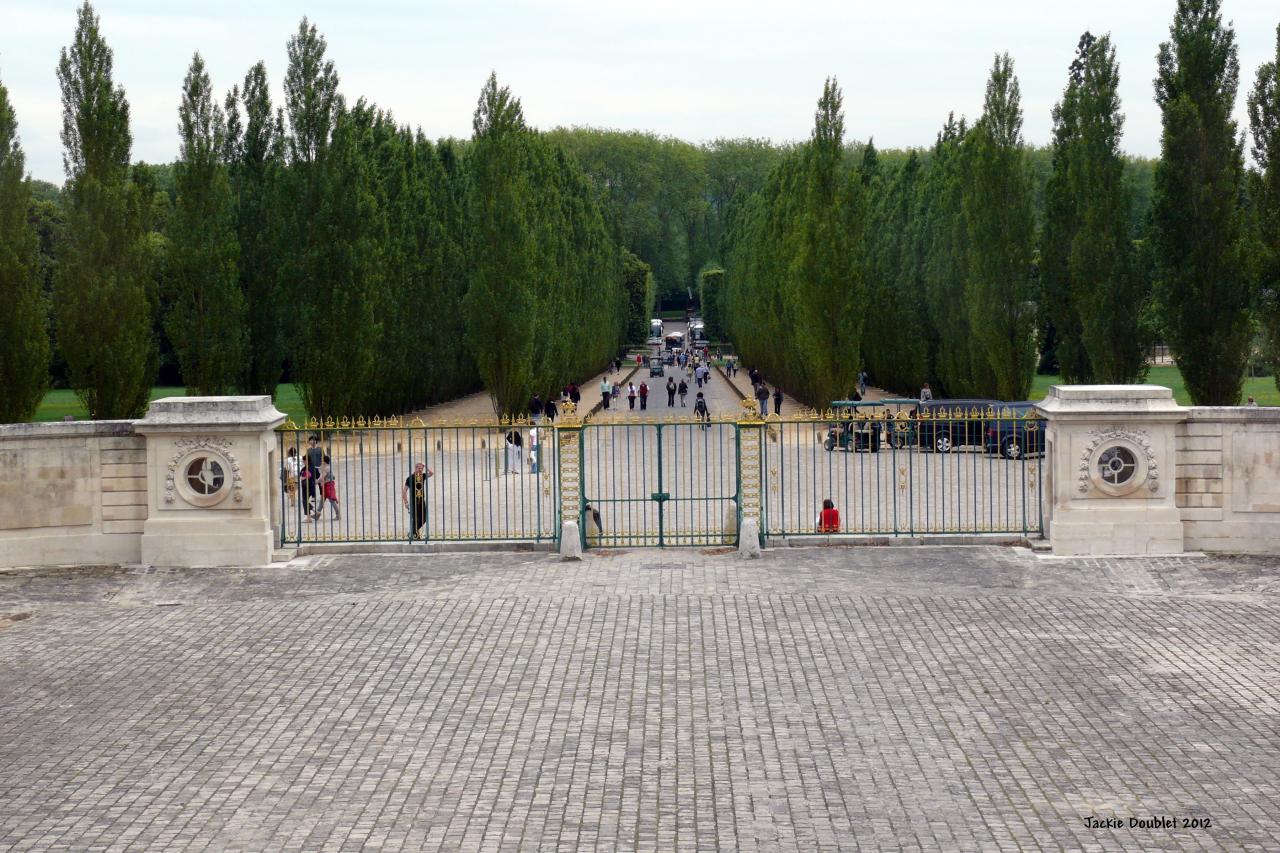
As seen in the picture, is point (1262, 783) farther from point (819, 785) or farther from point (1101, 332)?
point (1101, 332)

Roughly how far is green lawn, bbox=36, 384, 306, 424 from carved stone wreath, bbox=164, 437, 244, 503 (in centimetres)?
2900

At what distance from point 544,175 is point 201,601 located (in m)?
34.9

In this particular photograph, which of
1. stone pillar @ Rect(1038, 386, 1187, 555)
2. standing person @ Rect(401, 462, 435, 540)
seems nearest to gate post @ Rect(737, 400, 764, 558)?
stone pillar @ Rect(1038, 386, 1187, 555)

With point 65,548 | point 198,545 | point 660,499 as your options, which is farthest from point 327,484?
point 660,499

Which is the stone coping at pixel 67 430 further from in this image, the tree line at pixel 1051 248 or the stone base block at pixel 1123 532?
the tree line at pixel 1051 248

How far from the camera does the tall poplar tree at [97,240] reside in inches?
1395

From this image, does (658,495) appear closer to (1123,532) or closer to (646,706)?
(1123,532)

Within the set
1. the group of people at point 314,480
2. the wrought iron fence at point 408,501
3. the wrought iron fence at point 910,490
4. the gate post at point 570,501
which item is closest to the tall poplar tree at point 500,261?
the wrought iron fence at point 910,490

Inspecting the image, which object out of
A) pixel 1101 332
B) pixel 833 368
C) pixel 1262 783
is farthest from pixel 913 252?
pixel 1262 783

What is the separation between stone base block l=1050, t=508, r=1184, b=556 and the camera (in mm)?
18062

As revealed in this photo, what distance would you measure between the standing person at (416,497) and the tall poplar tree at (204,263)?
20028mm

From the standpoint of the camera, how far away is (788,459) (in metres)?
33.4

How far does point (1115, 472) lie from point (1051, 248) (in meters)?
26.0

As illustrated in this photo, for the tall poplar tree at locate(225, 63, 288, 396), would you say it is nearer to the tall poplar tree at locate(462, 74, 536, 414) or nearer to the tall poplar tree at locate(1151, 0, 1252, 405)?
the tall poplar tree at locate(462, 74, 536, 414)
